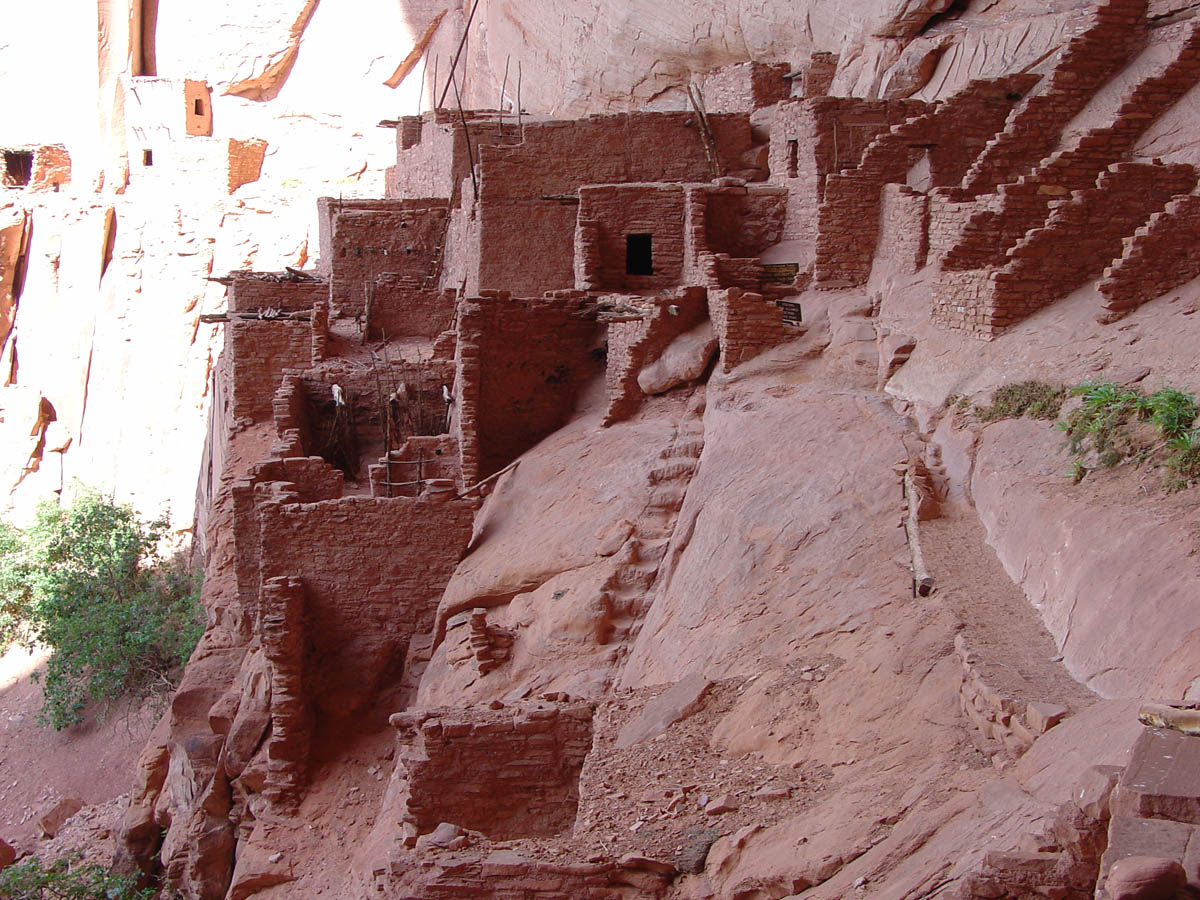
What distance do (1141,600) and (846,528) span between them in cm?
279

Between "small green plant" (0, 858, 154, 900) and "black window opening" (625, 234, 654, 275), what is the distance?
30.0 ft

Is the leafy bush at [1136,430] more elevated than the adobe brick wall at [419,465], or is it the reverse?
the adobe brick wall at [419,465]

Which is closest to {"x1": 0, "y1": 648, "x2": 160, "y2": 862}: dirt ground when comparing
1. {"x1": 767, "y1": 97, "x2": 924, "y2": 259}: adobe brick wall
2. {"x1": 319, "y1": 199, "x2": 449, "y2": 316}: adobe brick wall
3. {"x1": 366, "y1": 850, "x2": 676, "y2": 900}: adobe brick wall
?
{"x1": 319, "y1": 199, "x2": 449, "y2": 316}: adobe brick wall

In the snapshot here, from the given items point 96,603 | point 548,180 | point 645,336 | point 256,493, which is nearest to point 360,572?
point 256,493

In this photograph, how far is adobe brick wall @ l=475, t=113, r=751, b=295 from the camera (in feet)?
56.1

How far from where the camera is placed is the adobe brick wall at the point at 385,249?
19562 mm

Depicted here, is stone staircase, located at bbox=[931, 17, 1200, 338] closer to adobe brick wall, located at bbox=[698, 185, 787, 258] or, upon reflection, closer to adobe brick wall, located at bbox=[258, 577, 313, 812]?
adobe brick wall, located at bbox=[698, 185, 787, 258]

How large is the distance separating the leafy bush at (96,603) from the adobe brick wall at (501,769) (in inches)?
416

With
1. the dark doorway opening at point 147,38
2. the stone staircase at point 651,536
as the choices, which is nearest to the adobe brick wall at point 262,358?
the stone staircase at point 651,536

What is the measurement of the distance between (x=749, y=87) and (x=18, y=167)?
79.0 ft

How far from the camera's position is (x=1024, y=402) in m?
9.47

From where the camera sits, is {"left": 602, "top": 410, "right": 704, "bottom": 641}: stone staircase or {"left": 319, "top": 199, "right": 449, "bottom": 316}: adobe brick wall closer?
{"left": 602, "top": 410, "right": 704, "bottom": 641}: stone staircase

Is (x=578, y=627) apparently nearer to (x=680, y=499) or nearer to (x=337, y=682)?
(x=680, y=499)

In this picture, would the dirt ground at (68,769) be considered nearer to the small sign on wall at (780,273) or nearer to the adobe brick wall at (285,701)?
the adobe brick wall at (285,701)
